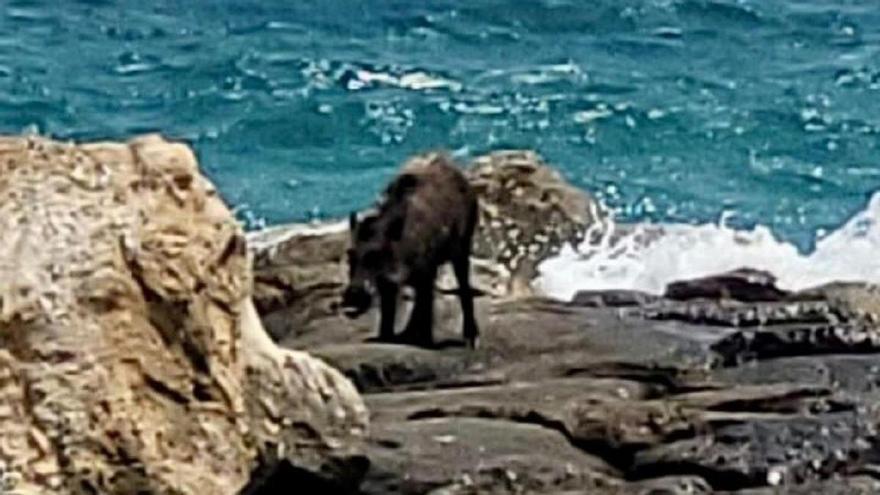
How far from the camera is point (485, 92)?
1128 inches

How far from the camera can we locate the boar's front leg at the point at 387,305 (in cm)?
1245

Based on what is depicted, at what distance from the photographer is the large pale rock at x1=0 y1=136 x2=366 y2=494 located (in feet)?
28.3

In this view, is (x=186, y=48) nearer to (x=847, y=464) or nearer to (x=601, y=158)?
(x=601, y=158)

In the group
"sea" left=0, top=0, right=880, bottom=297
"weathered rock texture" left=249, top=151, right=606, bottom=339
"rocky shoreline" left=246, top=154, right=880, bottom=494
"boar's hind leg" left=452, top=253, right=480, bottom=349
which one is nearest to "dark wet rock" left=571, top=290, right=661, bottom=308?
"rocky shoreline" left=246, top=154, right=880, bottom=494

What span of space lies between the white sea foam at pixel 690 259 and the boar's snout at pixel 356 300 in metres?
3.45

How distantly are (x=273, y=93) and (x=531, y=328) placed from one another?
54.2 ft

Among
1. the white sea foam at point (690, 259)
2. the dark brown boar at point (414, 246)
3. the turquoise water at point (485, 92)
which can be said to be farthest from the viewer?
the turquoise water at point (485, 92)

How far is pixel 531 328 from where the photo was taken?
40.1 ft

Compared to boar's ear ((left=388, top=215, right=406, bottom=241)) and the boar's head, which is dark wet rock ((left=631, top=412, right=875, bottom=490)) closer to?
the boar's head

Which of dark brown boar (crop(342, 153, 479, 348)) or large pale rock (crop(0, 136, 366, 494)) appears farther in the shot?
dark brown boar (crop(342, 153, 479, 348))

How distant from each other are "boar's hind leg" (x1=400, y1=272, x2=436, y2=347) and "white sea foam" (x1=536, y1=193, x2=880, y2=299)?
11.0ft

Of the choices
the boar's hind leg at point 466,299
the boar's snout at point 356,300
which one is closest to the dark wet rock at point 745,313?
the boar's hind leg at point 466,299

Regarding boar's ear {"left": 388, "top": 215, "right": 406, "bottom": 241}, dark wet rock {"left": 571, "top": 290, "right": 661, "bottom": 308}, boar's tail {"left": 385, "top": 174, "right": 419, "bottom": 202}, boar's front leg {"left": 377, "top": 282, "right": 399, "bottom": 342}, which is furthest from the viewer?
dark wet rock {"left": 571, "top": 290, "right": 661, "bottom": 308}

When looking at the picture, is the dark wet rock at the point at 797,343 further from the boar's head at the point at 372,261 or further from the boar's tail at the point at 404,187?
the boar's tail at the point at 404,187
